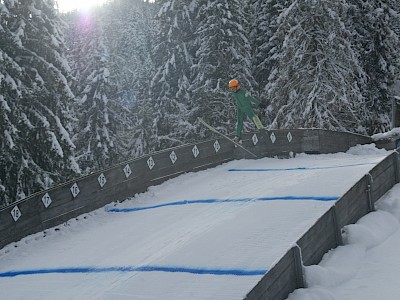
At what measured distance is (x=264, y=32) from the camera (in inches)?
1119

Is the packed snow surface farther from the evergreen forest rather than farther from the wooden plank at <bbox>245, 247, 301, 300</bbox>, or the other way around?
the evergreen forest

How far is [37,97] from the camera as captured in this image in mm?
17609

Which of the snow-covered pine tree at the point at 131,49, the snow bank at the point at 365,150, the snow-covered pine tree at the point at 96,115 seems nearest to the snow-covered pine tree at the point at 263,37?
the snow-covered pine tree at the point at 131,49

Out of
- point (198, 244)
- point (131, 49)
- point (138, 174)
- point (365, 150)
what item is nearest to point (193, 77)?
point (365, 150)

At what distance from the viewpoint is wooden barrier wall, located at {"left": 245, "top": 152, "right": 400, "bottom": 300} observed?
596 centimetres

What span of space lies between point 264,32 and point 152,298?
78.3 ft

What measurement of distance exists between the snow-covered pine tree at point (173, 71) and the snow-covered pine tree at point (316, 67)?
5.27 metres

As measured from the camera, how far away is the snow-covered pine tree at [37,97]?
1664cm

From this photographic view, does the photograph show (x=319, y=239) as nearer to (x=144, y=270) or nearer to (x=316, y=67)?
(x=144, y=270)

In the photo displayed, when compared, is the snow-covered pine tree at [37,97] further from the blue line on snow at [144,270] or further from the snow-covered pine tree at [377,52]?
the snow-covered pine tree at [377,52]

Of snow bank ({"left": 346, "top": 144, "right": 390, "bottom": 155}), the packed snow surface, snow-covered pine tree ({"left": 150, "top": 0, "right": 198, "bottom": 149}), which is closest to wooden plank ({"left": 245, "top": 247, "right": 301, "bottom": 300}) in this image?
the packed snow surface

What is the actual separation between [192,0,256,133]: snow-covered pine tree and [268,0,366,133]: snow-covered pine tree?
2.52 m

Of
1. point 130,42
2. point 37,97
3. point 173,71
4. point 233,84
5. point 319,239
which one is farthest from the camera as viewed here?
point 130,42

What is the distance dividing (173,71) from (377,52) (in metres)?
10.8
